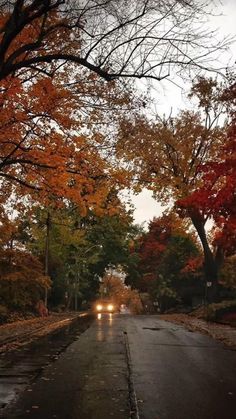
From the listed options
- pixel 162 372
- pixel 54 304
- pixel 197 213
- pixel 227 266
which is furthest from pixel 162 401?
pixel 54 304

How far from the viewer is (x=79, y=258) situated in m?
51.9

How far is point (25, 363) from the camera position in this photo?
10.8 metres

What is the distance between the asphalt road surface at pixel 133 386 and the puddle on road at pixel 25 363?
→ 195 millimetres

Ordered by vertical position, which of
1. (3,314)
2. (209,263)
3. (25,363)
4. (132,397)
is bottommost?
(132,397)

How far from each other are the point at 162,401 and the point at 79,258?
148ft

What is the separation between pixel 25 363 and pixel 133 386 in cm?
359

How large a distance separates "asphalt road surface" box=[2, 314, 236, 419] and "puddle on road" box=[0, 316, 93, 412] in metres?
0.20

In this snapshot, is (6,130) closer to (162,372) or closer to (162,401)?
(162,372)

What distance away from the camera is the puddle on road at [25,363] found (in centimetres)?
784

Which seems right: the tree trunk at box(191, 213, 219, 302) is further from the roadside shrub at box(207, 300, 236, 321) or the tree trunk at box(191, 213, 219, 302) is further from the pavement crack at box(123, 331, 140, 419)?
the pavement crack at box(123, 331, 140, 419)

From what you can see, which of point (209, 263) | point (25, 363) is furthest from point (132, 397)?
point (209, 263)

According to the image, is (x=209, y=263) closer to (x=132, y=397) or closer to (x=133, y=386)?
(x=133, y=386)

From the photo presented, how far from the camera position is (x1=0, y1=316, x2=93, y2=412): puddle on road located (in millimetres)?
7844

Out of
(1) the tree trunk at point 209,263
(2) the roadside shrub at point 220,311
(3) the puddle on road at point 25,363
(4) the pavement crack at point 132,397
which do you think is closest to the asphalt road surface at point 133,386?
(4) the pavement crack at point 132,397
